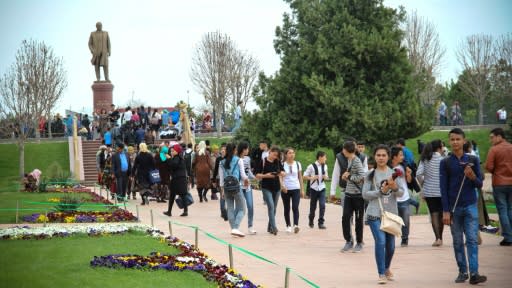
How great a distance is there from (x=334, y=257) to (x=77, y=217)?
7.69m

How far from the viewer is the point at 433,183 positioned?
1431 centimetres

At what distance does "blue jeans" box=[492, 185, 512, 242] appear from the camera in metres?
13.9

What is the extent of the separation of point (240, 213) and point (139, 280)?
5.85 m

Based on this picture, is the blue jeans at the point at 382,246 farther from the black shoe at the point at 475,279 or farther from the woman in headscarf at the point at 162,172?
the woman in headscarf at the point at 162,172

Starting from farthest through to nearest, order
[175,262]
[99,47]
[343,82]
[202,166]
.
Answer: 1. [99,47]
2. [343,82]
3. [202,166]
4. [175,262]

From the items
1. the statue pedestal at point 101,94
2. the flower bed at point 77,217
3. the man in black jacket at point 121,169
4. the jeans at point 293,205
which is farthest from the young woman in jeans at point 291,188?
the statue pedestal at point 101,94

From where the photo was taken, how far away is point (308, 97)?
35.4m

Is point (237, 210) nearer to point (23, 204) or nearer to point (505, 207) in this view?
A: point (505, 207)

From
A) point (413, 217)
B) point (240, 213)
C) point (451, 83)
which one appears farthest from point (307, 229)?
point (451, 83)

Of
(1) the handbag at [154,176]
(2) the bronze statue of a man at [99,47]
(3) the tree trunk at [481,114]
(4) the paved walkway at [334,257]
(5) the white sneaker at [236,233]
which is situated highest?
(2) the bronze statue of a man at [99,47]

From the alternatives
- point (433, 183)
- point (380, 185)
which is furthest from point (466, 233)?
point (433, 183)

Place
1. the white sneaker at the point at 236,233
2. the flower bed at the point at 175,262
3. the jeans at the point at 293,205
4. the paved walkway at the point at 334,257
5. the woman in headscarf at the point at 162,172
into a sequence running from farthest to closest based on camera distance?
the woman in headscarf at the point at 162,172 → the jeans at the point at 293,205 → the white sneaker at the point at 236,233 → the paved walkway at the point at 334,257 → the flower bed at the point at 175,262

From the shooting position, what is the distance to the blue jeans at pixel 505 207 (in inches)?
546

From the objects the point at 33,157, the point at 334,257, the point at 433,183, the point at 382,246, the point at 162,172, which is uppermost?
the point at 33,157
